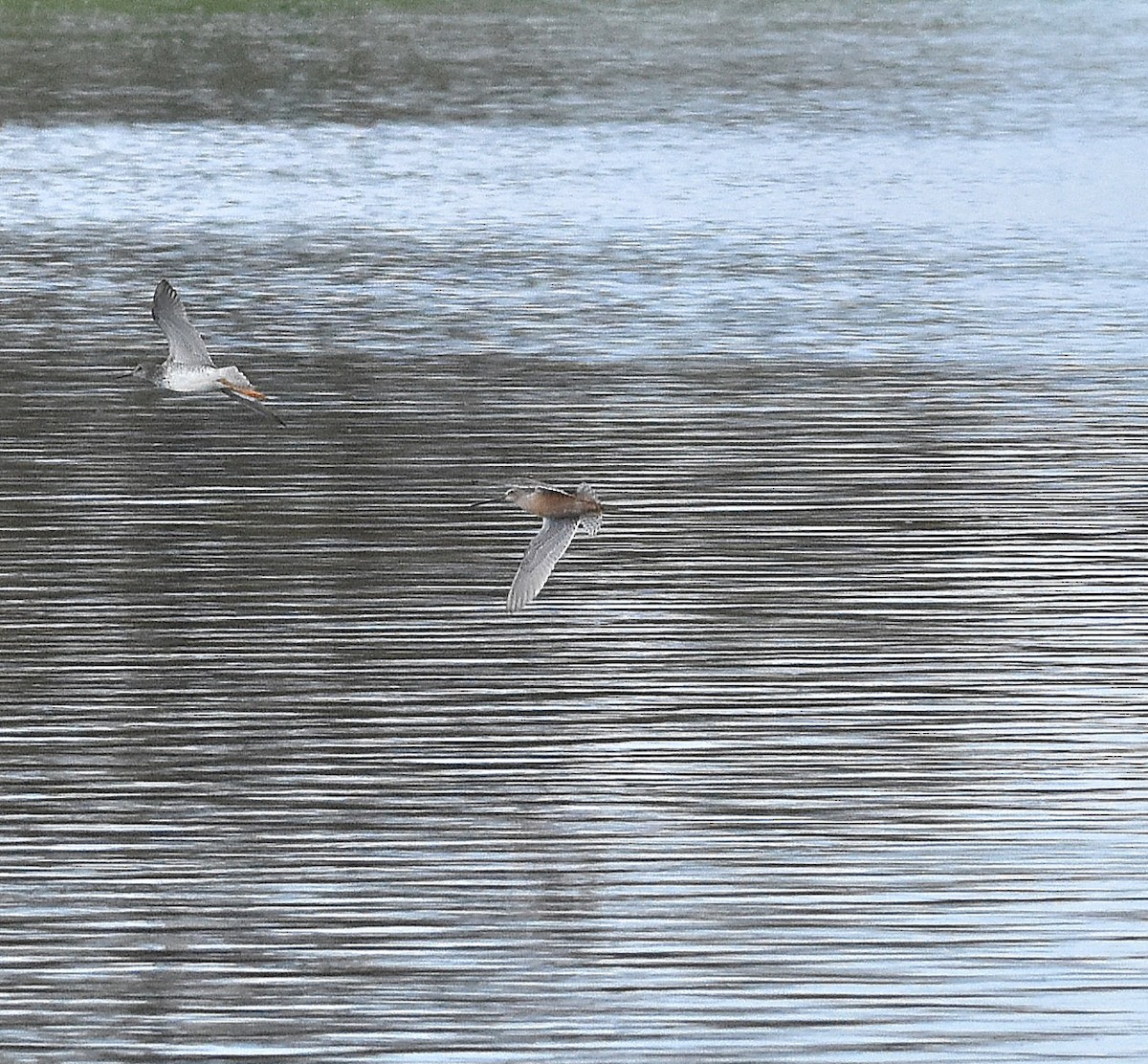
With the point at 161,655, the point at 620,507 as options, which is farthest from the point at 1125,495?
the point at 161,655

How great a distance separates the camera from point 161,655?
1089 centimetres

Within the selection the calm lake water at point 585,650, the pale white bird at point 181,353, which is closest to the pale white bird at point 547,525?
the calm lake water at point 585,650

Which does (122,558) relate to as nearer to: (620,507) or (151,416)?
(620,507)

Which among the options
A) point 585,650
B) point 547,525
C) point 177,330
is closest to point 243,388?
point 177,330

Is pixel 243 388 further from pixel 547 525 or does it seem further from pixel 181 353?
pixel 547 525

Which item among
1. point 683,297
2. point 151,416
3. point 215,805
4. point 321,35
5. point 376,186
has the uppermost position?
point 215,805

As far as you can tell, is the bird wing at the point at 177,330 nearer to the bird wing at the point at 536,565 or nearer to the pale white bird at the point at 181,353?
the pale white bird at the point at 181,353

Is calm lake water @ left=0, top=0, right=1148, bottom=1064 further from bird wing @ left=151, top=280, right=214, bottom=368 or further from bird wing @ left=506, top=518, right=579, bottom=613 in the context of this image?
bird wing @ left=151, top=280, right=214, bottom=368

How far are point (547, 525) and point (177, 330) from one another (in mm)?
1705

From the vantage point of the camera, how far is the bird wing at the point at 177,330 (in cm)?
1091

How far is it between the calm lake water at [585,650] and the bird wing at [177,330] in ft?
3.35

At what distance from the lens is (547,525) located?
10.4 m

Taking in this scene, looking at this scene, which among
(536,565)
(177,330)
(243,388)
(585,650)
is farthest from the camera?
(177,330)

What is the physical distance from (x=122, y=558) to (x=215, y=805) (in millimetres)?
3406
